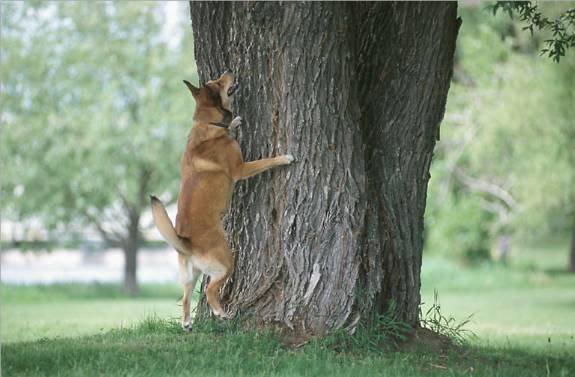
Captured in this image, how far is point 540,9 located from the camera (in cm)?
1560

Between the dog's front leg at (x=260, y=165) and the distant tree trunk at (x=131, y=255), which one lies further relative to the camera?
the distant tree trunk at (x=131, y=255)

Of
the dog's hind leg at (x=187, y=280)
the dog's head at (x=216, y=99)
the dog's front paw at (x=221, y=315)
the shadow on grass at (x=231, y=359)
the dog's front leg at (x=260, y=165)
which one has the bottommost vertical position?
the shadow on grass at (x=231, y=359)

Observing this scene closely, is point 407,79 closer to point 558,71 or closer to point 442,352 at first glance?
point 442,352

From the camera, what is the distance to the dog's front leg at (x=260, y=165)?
7.15 metres

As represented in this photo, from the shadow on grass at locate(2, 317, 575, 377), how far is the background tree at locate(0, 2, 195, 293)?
1223cm

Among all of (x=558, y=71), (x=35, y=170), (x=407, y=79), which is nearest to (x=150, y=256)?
(x=35, y=170)

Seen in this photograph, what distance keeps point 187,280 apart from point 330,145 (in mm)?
1612

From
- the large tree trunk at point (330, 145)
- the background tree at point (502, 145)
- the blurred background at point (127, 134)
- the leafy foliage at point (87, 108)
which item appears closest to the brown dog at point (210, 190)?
the large tree trunk at point (330, 145)

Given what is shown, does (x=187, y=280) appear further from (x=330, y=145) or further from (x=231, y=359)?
(x=330, y=145)

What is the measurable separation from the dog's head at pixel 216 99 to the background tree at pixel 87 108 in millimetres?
12120

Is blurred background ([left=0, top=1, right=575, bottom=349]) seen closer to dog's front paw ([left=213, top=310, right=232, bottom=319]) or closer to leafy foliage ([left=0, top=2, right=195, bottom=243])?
leafy foliage ([left=0, top=2, right=195, bottom=243])

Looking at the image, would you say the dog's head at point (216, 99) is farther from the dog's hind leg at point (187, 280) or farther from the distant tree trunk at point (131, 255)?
the distant tree trunk at point (131, 255)

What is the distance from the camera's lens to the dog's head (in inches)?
289

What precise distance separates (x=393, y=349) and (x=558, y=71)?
12.9 m
